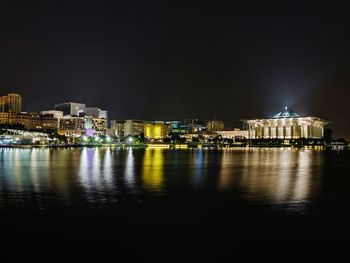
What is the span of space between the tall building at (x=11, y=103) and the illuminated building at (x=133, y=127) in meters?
43.0

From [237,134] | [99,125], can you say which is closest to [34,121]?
[99,125]

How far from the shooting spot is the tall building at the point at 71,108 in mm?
182125

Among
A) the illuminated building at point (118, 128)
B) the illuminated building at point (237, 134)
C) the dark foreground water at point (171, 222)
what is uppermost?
the illuminated building at point (118, 128)

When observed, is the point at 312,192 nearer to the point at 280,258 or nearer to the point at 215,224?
the point at 215,224

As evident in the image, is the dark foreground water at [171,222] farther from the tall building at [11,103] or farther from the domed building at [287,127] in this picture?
the tall building at [11,103]

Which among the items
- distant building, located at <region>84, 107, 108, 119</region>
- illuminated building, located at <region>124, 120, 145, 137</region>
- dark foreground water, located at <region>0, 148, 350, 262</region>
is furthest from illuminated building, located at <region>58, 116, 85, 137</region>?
dark foreground water, located at <region>0, 148, 350, 262</region>

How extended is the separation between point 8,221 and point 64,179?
32.7ft

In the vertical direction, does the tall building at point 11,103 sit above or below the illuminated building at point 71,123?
above

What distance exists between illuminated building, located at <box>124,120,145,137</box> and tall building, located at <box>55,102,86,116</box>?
62.2 feet

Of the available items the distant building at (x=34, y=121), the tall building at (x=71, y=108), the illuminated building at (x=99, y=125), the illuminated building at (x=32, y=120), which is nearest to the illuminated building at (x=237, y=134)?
the illuminated building at (x=99, y=125)

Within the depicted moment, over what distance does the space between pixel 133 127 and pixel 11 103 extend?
48.6 metres

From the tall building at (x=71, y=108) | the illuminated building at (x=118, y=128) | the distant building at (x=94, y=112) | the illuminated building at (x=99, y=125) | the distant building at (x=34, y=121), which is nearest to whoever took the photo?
the distant building at (x=34, y=121)

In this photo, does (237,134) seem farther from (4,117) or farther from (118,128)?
(4,117)

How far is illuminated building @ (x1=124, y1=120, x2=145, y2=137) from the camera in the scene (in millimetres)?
186375
